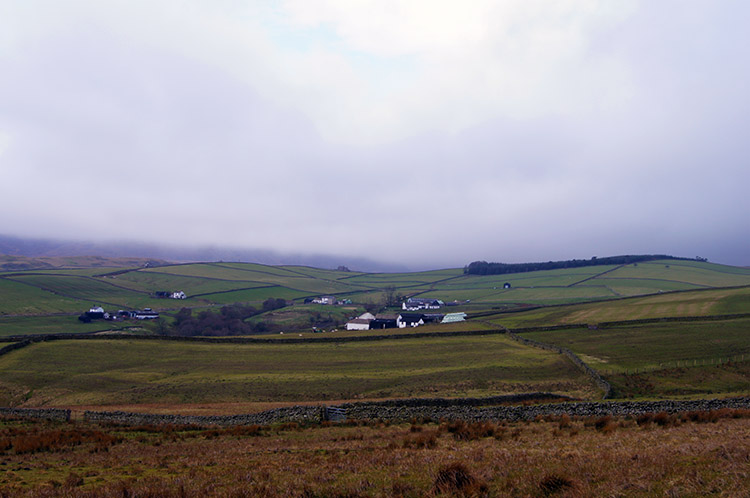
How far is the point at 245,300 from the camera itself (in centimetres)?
13062

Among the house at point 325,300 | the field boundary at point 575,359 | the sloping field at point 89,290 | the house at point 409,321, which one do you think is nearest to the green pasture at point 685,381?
the field boundary at point 575,359

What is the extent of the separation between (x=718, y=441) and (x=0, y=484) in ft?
63.9

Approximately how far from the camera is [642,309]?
70.2 meters

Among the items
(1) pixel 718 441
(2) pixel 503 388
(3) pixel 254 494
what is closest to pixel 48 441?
(3) pixel 254 494

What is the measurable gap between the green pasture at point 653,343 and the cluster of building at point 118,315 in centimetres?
8764

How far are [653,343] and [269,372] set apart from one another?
134 feet

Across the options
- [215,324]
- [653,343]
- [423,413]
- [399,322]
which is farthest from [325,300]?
[423,413]

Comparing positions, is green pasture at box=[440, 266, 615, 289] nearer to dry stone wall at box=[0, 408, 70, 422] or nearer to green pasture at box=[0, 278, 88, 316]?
green pasture at box=[0, 278, 88, 316]

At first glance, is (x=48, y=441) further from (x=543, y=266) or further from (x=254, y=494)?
(x=543, y=266)

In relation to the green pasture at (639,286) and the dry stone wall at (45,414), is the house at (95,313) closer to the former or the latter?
the dry stone wall at (45,414)

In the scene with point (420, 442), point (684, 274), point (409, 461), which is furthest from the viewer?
point (684, 274)

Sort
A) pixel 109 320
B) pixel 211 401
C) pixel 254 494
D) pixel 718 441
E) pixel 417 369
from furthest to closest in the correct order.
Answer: pixel 109 320
pixel 417 369
pixel 211 401
pixel 718 441
pixel 254 494

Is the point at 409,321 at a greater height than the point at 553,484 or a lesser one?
lesser

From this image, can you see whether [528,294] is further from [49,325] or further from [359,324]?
[49,325]
